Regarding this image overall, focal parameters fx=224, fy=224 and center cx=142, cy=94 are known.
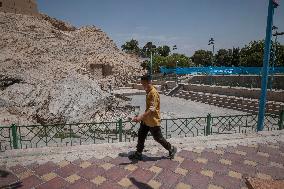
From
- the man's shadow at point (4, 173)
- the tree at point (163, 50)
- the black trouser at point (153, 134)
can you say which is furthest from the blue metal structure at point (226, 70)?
the tree at point (163, 50)

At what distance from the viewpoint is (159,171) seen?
15.3ft

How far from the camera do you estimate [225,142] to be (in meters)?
6.27

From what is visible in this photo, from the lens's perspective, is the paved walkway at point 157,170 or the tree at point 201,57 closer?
the paved walkway at point 157,170

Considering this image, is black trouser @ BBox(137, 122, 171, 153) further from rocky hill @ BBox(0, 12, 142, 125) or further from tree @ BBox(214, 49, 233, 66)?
tree @ BBox(214, 49, 233, 66)

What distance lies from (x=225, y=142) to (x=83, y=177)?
3959 millimetres

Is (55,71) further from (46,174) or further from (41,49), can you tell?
(46,174)

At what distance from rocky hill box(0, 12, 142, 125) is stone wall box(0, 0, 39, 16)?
139 cm

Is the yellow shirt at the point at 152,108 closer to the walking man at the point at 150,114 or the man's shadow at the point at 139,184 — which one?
the walking man at the point at 150,114

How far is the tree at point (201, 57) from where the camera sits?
88863 mm

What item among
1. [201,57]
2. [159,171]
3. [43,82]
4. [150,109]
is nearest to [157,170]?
[159,171]

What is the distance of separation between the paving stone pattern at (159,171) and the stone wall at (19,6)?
110 feet

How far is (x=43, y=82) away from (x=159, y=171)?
1472 cm

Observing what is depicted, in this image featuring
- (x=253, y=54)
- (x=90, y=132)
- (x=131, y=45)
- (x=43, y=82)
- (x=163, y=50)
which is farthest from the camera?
(x=163, y=50)

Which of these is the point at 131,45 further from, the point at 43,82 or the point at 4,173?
the point at 4,173
